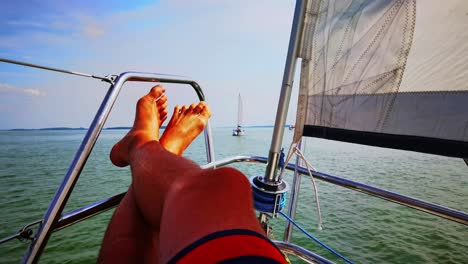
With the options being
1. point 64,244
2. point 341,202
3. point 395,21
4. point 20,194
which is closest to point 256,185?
point 395,21

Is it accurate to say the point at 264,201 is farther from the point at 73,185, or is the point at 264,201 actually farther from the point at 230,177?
the point at 73,185

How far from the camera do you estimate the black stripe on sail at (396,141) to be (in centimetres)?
60

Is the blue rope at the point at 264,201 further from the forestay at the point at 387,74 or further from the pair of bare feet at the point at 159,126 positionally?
the pair of bare feet at the point at 159,126

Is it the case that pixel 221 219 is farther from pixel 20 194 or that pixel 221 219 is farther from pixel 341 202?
pixel 20 194

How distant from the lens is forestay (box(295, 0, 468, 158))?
618mm

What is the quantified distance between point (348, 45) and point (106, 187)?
9.54 m

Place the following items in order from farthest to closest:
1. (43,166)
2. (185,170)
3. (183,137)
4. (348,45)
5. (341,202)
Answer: (43,166) → (341,202) → (183,137) → (348,45) → (185,170)

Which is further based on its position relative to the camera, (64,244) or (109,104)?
(64,244)

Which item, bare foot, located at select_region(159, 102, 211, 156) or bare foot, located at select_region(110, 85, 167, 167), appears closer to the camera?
bare foot, located at select_region(110, 85, 167, 167)

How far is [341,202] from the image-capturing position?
24.4 feet

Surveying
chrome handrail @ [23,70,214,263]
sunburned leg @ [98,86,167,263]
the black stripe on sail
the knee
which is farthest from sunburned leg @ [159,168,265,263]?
the black stripe on sail

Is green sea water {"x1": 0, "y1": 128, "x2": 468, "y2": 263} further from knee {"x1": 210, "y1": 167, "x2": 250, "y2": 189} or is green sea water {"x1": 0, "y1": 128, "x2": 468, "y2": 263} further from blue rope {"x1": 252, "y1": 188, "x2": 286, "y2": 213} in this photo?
knee {"x1": 210, "y1": 167, "x2": 250, "y2": 189}

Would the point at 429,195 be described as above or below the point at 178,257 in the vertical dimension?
below

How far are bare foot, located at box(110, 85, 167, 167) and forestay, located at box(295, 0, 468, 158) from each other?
0.74 metres
